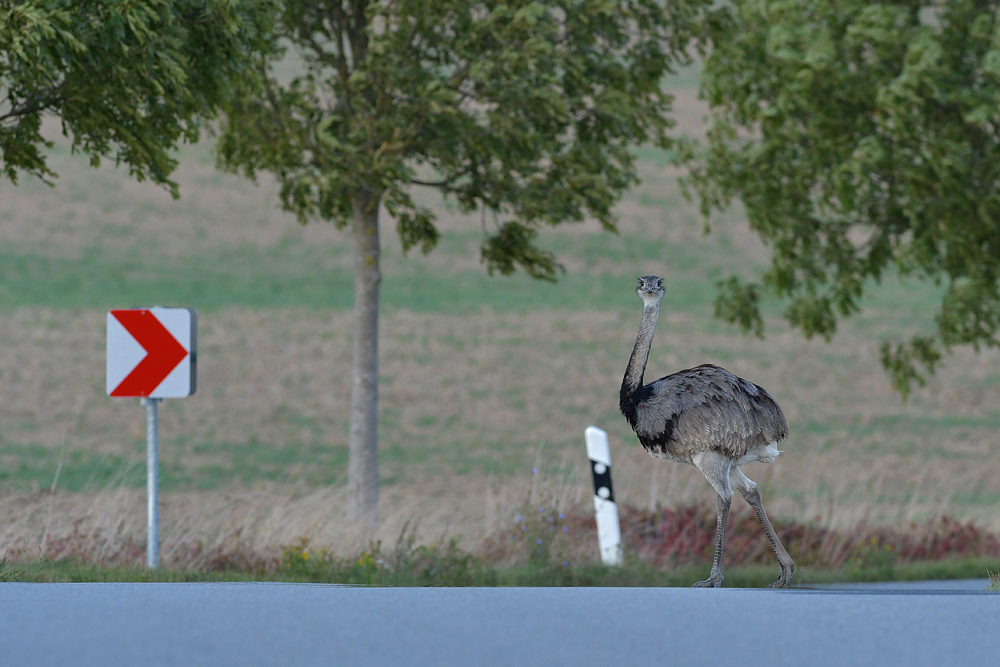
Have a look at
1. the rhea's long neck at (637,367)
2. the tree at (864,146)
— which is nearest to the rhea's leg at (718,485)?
the rhea's long neck at (637,367)

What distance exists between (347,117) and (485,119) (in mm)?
1506

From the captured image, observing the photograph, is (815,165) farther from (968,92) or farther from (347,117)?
(347,117)

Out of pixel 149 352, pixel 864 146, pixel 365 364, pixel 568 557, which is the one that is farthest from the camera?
pixel 864 146

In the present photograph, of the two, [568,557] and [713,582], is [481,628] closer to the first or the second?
[713,582]

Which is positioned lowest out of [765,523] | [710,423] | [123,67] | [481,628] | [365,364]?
[481,628]

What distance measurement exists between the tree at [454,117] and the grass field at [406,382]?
911mm

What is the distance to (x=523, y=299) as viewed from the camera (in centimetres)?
5116

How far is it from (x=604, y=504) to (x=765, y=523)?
328 centimetres

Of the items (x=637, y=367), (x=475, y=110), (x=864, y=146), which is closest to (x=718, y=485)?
(x=637, y=367)

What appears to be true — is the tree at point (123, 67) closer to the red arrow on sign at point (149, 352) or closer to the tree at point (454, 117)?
the red arrow on sign at point (149, 352)

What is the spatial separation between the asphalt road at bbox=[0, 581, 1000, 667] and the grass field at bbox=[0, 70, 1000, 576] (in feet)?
14.0

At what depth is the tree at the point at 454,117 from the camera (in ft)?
41.1

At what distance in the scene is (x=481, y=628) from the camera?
5.50m

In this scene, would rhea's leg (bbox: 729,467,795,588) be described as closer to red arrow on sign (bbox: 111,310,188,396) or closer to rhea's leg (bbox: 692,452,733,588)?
rhea's leg (bbox: 692,452,733,588)
